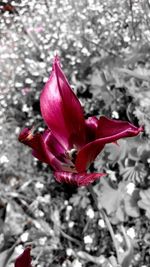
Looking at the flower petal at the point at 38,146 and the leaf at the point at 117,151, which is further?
the leaf at the point at 117,151

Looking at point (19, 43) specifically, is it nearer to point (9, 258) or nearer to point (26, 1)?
point (26, 1)

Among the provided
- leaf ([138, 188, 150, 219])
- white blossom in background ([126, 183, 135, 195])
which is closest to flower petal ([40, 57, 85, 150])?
leaf ([138, 188, 150, 219])

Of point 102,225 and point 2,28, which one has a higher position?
point 2,28

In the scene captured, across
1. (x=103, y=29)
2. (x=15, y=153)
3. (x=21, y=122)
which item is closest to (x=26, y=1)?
(x=103, y=29)

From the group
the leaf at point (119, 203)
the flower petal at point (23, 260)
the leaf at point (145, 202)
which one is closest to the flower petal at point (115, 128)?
the flower petal at point (23, 260)

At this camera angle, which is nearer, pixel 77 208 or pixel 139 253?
pixel 139 253

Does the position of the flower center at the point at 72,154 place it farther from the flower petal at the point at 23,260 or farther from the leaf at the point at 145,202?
the leaf at the point at 145,202

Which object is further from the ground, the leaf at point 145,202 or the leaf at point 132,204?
the leaf at point 145,202
